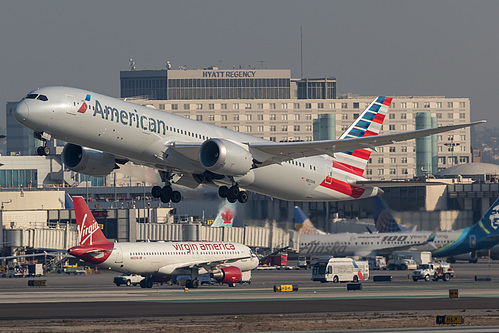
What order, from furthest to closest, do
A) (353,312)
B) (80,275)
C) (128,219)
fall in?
(128,219), (80,275), (353,312)

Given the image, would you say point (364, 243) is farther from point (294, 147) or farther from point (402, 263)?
point (294, 147)

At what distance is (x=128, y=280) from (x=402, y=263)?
140 ft

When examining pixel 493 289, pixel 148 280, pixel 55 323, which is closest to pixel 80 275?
pixel 148 280

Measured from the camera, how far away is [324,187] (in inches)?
2719

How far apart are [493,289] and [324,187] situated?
2534 cm

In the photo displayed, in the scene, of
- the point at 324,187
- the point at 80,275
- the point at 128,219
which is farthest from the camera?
the point at 128,219

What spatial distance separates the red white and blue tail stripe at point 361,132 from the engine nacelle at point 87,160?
1707 cm

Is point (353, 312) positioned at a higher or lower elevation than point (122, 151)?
lower

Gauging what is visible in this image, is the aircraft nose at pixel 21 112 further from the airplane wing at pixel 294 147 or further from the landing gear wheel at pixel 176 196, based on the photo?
the landing gear wheel at pixel 176 196

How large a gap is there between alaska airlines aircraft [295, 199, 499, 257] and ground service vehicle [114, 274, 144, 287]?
1394 inches

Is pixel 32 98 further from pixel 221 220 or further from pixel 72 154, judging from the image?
pixel 221 220

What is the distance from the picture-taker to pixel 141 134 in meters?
57.8

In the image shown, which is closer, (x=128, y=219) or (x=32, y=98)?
(x=32, y=98)

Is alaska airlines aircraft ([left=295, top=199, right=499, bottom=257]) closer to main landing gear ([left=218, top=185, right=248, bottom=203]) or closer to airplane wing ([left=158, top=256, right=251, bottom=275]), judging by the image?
airplane wing ([left=158, top=256, right=251, bottom=275])
